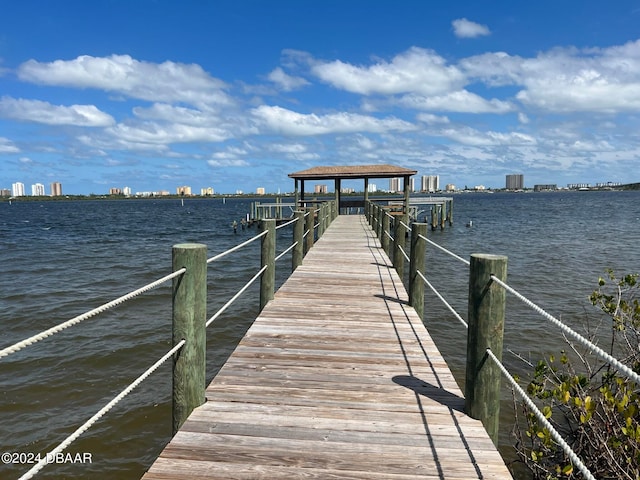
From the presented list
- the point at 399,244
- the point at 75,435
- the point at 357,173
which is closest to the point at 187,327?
the point at 75,435

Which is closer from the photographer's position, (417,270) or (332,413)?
(332,413)

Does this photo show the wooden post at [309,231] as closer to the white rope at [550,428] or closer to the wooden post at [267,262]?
the wooden post at [267,262]

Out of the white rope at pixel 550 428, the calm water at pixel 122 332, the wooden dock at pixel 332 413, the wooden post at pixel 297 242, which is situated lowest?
the calm water at pixel 122 332

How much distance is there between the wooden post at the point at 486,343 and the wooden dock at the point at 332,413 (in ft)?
0.40

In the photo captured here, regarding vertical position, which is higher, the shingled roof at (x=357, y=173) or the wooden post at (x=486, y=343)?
the shingled roof at (x=357, y=173)

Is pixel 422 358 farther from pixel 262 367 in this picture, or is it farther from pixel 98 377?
pixel 98 377

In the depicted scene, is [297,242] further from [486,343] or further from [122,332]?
[486,343]

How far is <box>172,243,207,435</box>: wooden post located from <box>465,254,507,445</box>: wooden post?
184 cm

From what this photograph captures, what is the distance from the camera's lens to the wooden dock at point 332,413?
91.1 inches

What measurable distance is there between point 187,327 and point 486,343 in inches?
79.4

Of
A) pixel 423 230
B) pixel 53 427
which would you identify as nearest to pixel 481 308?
pixel 423 230

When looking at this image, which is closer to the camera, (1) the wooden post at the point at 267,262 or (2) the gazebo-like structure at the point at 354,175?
(1) the wooden post at the point at 267,262

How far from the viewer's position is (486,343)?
2854 millimetres

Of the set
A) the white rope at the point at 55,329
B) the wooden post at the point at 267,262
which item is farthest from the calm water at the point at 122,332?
the white rope at the point at 55,329
